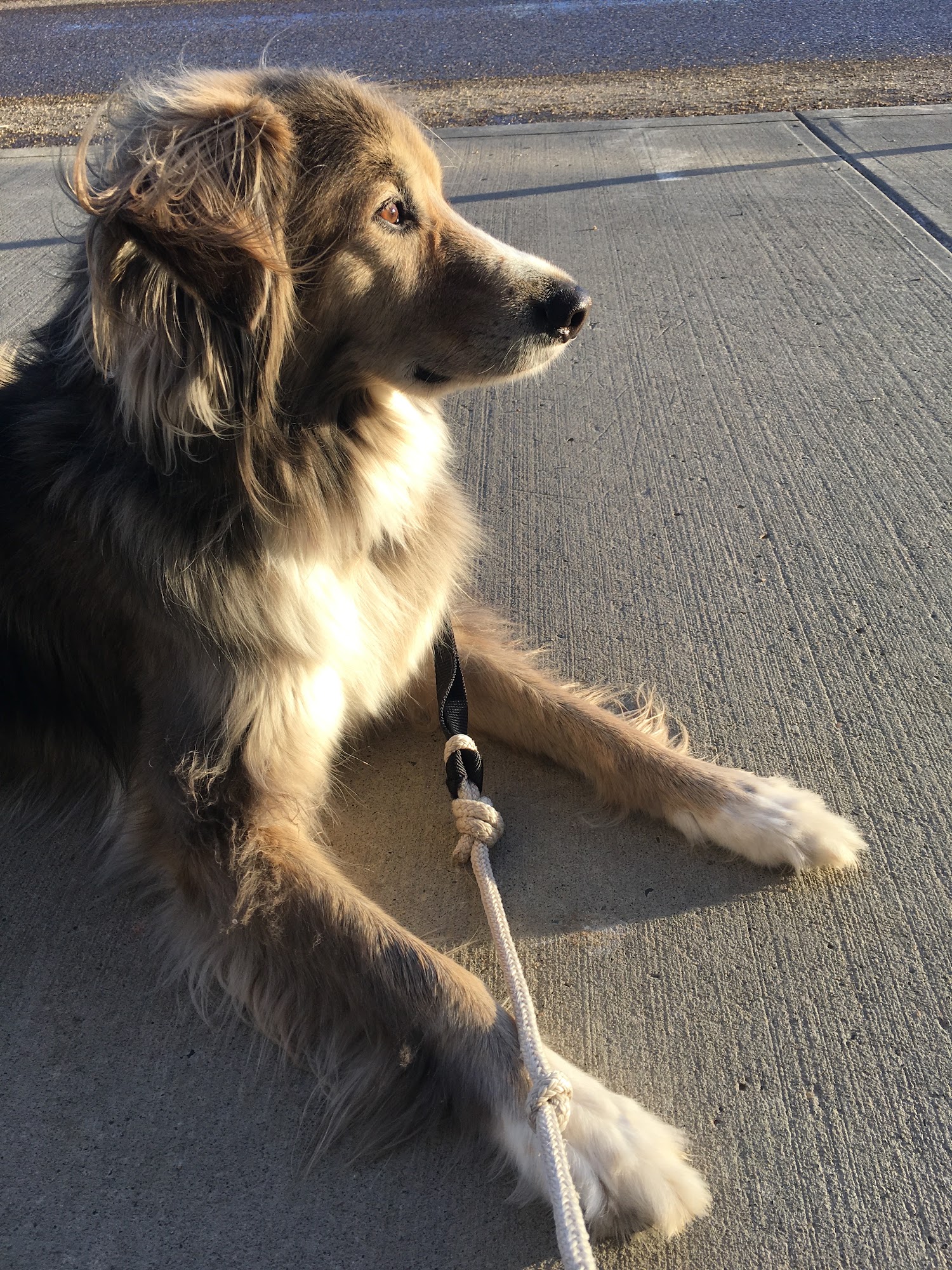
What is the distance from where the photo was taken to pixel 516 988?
216 centimetres

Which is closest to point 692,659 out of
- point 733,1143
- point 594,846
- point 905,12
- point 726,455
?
point 594,846

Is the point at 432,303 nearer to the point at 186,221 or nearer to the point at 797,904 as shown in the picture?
the point at 186,221

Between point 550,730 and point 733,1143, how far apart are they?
47.0 inches

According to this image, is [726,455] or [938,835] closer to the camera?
[938,835]

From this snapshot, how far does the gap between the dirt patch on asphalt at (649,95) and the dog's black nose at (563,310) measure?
6.05m

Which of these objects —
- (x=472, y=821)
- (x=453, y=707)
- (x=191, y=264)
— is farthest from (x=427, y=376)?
(x=472, y=821)

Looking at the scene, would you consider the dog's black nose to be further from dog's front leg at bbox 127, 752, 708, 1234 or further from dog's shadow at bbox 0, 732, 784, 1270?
dog's front leg at bbox 127, 752, 708, 1234

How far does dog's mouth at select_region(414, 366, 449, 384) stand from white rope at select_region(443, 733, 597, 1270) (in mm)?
969

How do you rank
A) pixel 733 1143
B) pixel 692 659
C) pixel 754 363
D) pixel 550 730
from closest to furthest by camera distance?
pixel 733 1143
pixel 550 730
pixel 692 659
pixel 754 363

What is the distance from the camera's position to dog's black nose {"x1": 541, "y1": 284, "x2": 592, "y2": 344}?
8.64 feet

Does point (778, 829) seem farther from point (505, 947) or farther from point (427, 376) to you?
point (427, 376)

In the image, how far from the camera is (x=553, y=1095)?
1.94 metres

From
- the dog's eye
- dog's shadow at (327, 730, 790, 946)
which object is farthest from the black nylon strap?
the dog's eye

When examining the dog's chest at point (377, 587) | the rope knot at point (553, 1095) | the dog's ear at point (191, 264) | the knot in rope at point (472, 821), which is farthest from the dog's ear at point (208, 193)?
the rope knot at point (553, 1095)
